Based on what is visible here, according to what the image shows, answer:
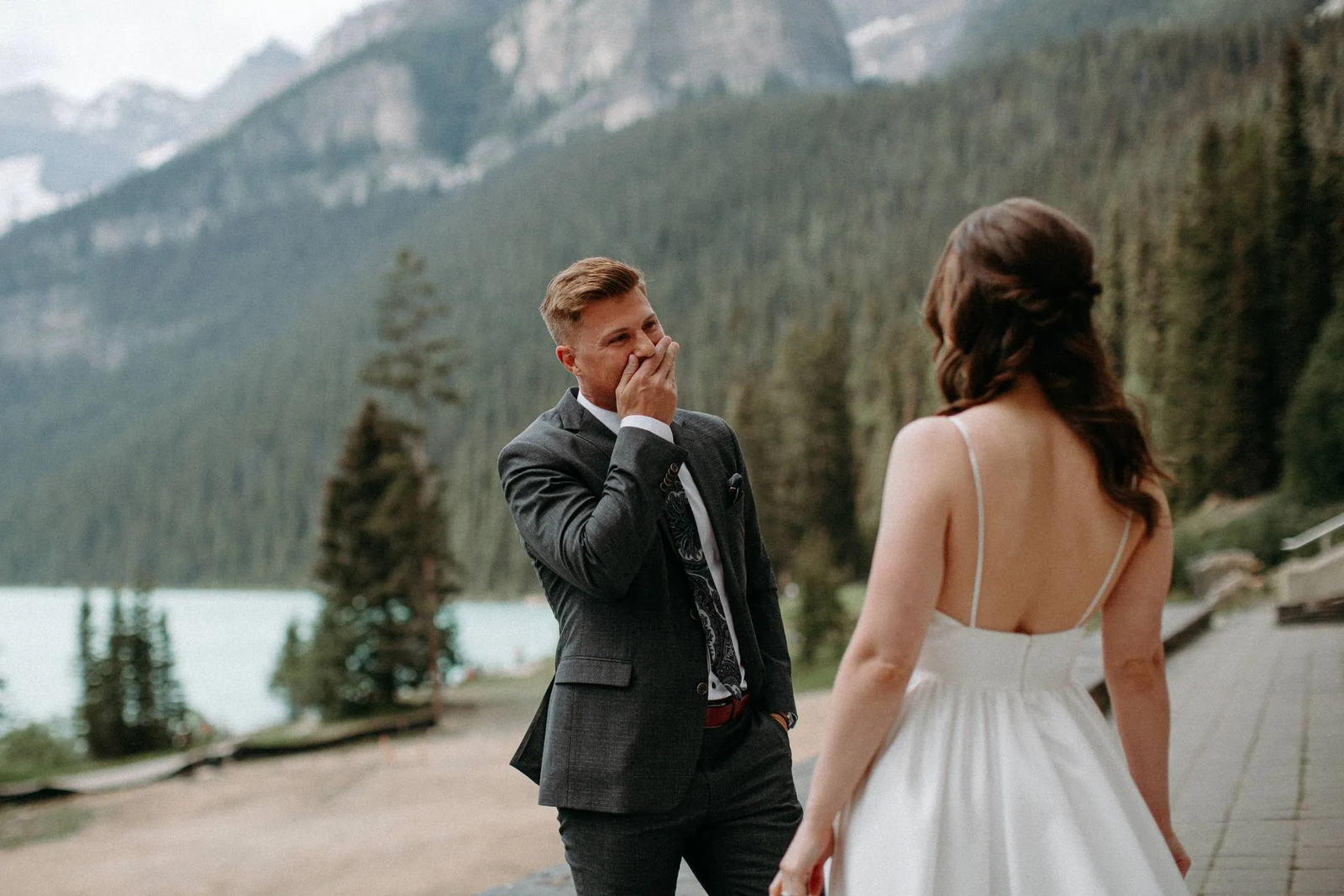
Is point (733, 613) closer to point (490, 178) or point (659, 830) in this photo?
point (659, 830)

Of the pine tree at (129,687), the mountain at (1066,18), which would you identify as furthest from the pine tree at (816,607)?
the mountain at (1066,18)

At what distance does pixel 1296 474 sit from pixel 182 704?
31086 millimetres

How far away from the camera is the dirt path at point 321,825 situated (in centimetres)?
2594

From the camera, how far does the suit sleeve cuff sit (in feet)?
6.12

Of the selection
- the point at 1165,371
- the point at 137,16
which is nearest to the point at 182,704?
the point at 1165,371

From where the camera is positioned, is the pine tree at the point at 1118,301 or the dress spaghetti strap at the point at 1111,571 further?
the pine tree at the point at 1118,301

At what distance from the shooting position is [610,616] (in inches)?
74.9

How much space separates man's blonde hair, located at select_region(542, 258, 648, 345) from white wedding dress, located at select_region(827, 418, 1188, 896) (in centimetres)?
69

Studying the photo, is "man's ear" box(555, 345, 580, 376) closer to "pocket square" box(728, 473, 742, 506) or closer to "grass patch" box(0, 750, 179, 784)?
"pocket square" box(728, 473, 742, 506)

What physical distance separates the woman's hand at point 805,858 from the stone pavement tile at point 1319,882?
2.59 meters

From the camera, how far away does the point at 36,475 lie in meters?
134

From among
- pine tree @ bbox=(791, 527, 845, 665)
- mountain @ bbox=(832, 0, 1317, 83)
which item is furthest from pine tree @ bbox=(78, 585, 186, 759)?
mountain @ bbox=(832, 0, 1317, 83)

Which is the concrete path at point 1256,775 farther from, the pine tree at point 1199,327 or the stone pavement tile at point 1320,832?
the pine tree at point 1199,327

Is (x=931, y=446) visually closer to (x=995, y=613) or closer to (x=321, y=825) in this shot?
(x=995, y=613)
